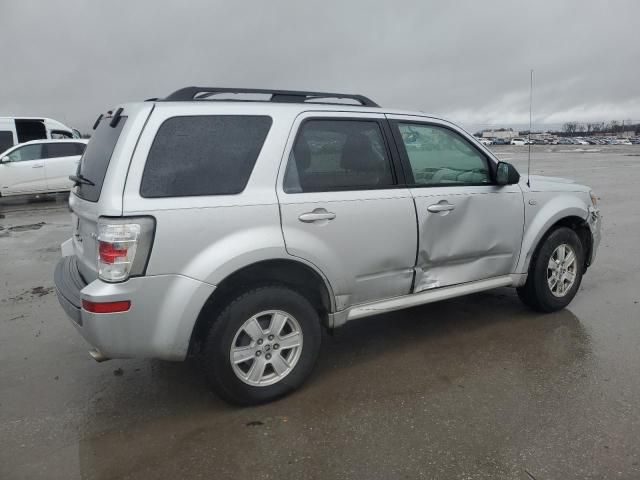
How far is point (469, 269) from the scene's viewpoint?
416cm

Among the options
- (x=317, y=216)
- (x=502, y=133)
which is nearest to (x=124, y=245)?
(x=317, y=216)

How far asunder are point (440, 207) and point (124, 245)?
7.37ft

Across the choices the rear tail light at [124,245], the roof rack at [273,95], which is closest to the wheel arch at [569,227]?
the roof rack at [273,95]

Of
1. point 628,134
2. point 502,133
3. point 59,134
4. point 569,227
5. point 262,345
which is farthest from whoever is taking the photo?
point 628,134

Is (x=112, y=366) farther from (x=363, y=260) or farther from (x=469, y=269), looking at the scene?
(x=469, y=269)

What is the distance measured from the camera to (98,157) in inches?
130

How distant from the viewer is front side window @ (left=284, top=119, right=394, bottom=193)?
3.38 m

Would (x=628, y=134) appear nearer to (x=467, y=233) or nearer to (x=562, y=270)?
(x=562, y=270)

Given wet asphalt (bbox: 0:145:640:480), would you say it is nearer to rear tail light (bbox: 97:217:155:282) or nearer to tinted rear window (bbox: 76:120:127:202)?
rear tail light (bbox: 97:217:155:282)

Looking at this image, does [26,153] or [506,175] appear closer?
[506,175]

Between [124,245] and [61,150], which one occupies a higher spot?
[61,150]

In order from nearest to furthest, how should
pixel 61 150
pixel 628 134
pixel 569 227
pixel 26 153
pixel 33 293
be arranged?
1. pixel 569 227
2. pixel 33 293
3. pixel 26 153
4. pixel 61 150
5. pixel 628 134

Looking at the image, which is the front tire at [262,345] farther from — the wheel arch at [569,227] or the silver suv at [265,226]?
the wheel arch at [569,227]

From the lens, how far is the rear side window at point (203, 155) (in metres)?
2.96
